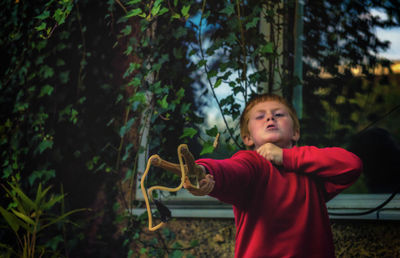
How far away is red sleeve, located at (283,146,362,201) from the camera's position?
1256 mm

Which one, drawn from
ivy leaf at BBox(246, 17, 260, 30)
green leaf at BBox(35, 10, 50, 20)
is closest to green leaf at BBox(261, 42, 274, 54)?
ivy leaf at BBox(246, 17, 260, 30)

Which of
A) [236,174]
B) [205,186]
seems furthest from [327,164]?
[205,186]

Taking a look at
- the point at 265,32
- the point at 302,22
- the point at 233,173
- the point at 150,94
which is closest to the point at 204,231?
the point at 150,94

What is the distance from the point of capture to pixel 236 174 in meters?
1.19

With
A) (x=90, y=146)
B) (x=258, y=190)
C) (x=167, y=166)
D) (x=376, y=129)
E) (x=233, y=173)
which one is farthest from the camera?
(x=90, y=146)

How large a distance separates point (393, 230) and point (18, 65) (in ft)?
9.83

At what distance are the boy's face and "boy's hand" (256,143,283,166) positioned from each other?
6 centimetres

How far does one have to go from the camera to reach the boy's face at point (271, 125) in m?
1.39

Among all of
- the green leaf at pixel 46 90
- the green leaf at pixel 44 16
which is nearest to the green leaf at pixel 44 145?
the green leaf at pixel 46 90

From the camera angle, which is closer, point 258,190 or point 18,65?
point 258,190

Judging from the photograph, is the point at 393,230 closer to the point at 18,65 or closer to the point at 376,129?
the point at 376,129

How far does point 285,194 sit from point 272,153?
0.16 meters

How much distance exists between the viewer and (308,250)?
123 cm

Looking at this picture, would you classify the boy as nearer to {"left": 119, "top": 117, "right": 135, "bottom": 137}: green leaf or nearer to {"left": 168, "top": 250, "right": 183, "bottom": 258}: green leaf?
{"left": 168, "top": 250, "right": 183, "bottom": 258}: green leaf
